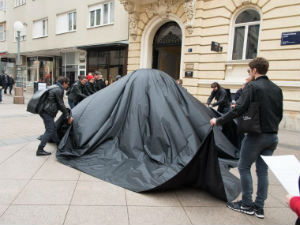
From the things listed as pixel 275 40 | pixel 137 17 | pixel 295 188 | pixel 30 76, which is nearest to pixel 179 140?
pixel 295 188

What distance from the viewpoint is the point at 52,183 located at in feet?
11.5

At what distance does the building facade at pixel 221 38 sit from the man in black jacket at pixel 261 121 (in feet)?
23.3

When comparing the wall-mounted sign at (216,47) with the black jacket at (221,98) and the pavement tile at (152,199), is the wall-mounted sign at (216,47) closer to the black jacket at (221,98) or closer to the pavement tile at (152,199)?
the black jacket at (221,98)

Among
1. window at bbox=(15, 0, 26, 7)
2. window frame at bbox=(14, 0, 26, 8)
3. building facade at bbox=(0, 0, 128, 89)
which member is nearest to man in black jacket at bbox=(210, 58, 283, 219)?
building facade at bbox=(0, 0, 128, 89)

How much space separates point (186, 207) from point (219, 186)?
1.70 ft

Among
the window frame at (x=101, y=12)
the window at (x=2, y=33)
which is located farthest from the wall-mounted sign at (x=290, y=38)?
the window at (x=2, y=33)

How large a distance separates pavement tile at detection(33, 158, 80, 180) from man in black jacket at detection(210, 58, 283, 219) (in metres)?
2.49

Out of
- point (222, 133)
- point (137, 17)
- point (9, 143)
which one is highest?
point (137, 17)

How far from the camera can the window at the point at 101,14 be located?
51.4 feet

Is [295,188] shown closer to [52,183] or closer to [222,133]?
[52,183]

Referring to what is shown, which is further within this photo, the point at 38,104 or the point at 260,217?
the point at 38,104

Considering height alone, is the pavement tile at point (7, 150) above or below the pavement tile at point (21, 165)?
below

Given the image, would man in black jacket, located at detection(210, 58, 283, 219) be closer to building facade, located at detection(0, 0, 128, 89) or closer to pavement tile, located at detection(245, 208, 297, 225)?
pavement tile, located at detection(245, 208, 297, 225)

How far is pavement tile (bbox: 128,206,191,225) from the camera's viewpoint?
2.68 meters
